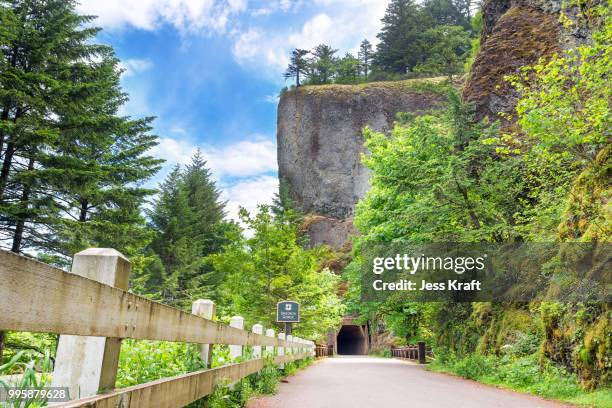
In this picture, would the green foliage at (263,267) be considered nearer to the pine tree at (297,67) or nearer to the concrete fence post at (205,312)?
the concrete fence post at (205,312)

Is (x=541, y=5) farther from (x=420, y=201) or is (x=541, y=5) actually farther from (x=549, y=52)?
(x=420, y=201)

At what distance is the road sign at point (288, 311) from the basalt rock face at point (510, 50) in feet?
36.5

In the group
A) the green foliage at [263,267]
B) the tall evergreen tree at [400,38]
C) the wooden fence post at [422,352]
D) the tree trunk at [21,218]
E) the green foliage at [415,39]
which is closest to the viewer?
the tree trunk at [21,218]

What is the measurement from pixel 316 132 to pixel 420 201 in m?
40.3

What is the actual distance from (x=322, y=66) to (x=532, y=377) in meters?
55.6

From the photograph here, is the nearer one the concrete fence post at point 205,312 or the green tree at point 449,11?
the concrete fence post at point 205,312

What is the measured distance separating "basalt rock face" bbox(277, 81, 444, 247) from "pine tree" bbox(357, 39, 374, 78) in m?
12.0

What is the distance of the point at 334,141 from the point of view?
53281mm

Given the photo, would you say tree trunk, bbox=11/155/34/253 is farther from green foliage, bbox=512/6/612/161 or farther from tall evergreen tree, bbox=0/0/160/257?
green foliage, bbox=512/6/612/161

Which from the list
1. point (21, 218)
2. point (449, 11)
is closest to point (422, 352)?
point (21, 218)

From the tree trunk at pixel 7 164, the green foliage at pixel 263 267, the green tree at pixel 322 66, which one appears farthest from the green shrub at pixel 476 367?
the green tree at pixel 322 66

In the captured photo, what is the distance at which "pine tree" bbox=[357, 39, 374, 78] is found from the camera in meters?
64.5

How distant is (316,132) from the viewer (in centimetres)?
5384

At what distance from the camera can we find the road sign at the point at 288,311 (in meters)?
14.2
